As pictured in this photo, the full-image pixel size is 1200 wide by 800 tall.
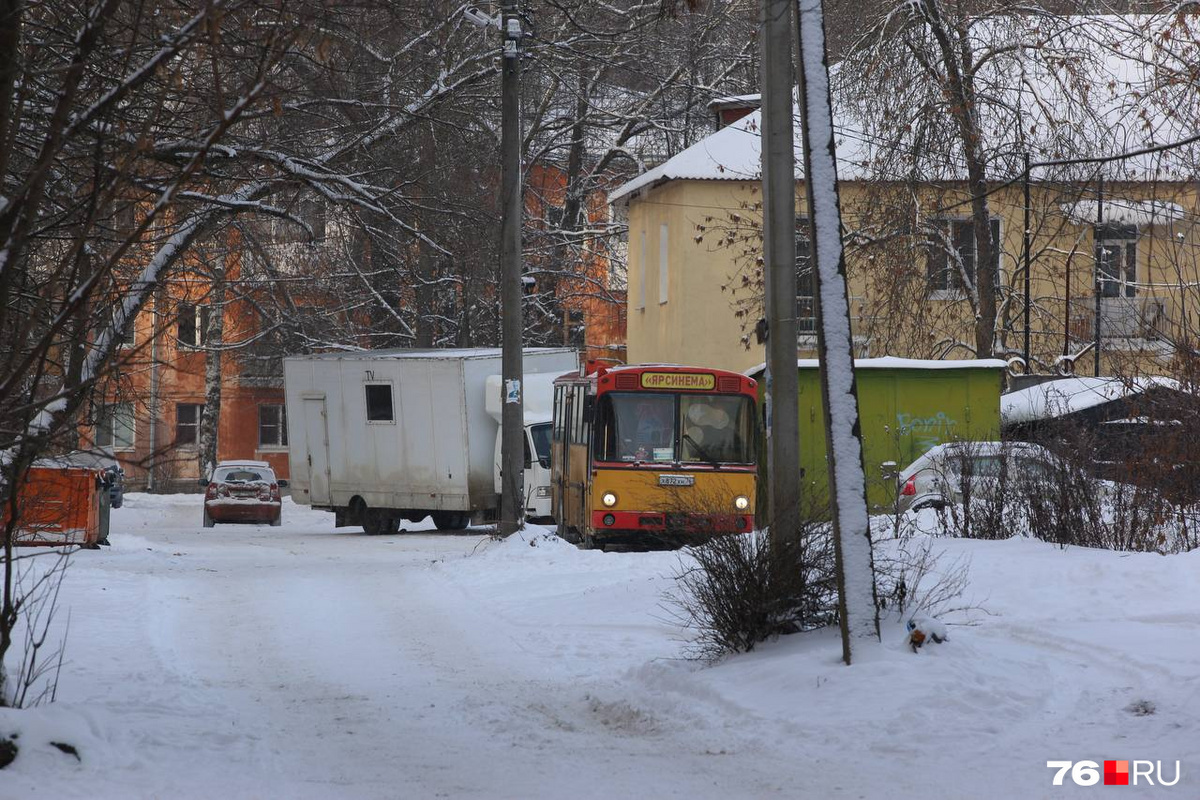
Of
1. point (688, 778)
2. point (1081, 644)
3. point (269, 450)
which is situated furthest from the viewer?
point (269, 450)

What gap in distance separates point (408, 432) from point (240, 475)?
9.38m

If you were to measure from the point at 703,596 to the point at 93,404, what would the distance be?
4519 millimetres

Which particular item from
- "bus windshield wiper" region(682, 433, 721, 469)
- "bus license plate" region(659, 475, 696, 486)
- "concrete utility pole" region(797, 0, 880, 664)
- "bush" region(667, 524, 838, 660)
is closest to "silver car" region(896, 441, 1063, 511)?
"bus windshield wiper" region(682, 433, 721, 469)

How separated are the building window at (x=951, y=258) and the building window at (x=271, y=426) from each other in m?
38.7

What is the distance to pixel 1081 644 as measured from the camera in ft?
34.3

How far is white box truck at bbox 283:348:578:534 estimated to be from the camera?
31016 millimetres

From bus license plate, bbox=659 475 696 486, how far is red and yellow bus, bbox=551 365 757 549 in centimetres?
1

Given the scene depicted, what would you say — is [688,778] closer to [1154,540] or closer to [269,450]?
[1154,540]

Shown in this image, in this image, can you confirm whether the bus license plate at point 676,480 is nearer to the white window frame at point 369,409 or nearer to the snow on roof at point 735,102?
the white window frame at point 369,409

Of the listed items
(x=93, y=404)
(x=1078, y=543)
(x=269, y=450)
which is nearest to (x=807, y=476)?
(x=1078, y=543)

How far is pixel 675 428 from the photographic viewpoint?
21.5m

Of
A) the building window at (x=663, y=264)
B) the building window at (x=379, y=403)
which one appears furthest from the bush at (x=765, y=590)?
the building window at (x=663, y=264)

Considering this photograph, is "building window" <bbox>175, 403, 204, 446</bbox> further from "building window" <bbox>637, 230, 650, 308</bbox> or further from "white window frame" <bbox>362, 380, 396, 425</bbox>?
"white window frame" <bbox>362, 380, 396, 425</bbox>

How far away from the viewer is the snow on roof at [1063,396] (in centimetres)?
1597
